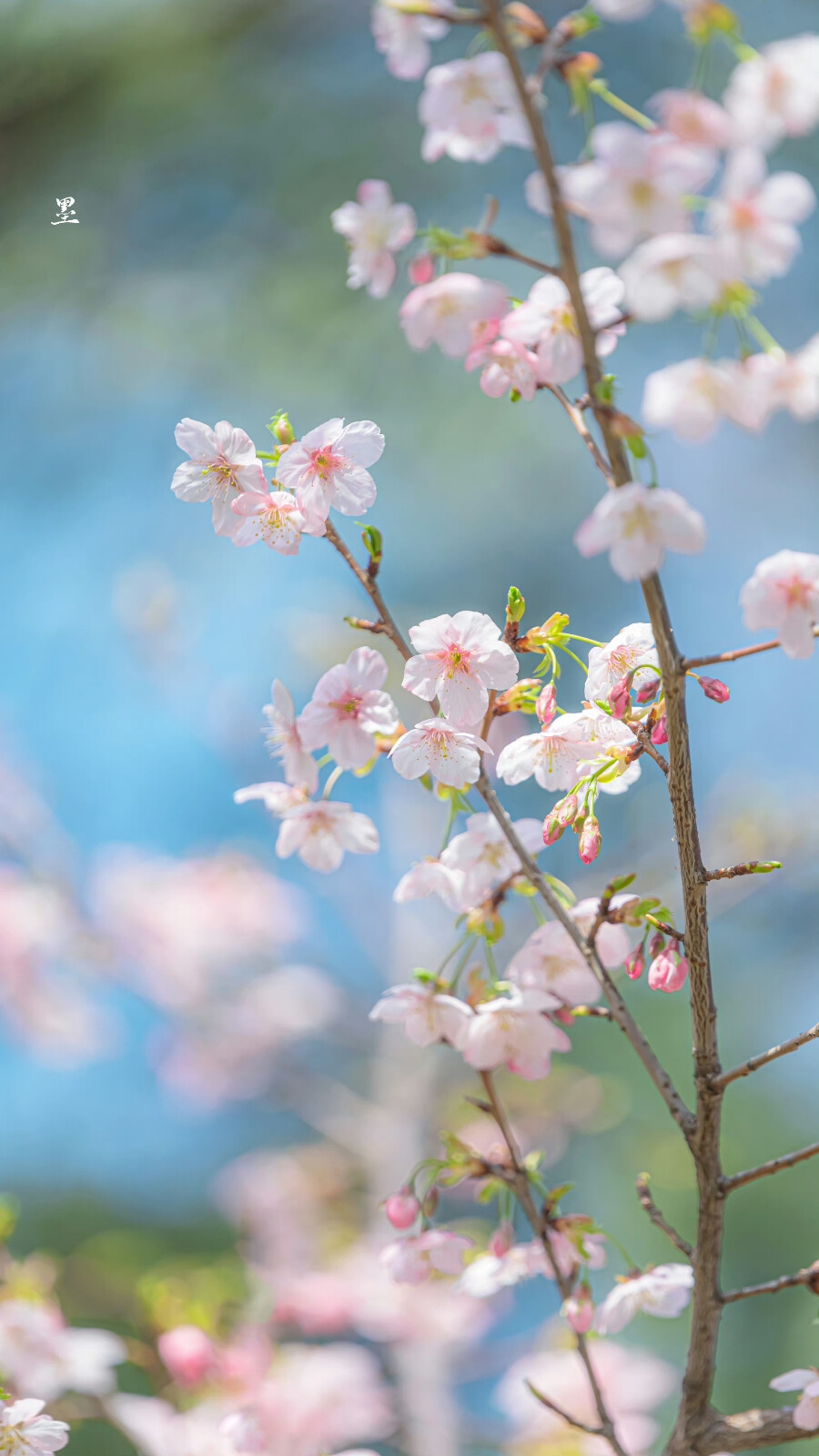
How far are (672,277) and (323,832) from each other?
0.97ft

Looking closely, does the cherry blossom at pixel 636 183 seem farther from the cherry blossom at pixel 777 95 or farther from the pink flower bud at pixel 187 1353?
the pink flower bud at pixel 187 1353

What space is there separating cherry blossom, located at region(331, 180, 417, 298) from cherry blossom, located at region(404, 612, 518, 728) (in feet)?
0.47

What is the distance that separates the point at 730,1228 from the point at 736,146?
6.73ft

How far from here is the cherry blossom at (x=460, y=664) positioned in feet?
1.47

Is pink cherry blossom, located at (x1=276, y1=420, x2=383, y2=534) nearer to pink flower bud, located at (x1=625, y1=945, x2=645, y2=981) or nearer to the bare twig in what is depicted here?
pink flower bud, located at (x1=625, y1=945, x2=645, y2=981)

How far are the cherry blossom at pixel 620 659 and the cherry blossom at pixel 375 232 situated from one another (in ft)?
0.60

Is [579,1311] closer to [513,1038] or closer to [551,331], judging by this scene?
[513,1038]

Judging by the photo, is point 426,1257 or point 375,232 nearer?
point 375,232

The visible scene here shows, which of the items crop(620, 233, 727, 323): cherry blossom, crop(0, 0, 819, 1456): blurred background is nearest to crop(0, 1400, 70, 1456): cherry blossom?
crop(620, 233, 727, 323): cherry blossom

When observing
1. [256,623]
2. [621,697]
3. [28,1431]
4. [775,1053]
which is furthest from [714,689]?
[256,623]

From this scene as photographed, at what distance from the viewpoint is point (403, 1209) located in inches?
21.9

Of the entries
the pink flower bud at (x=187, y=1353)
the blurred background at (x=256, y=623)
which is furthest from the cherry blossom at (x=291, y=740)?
the blurred background at (x=256, y=623)

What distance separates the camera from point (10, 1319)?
824 millimetres

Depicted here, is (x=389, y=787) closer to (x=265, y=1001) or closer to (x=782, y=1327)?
(x=265, y=1001)
